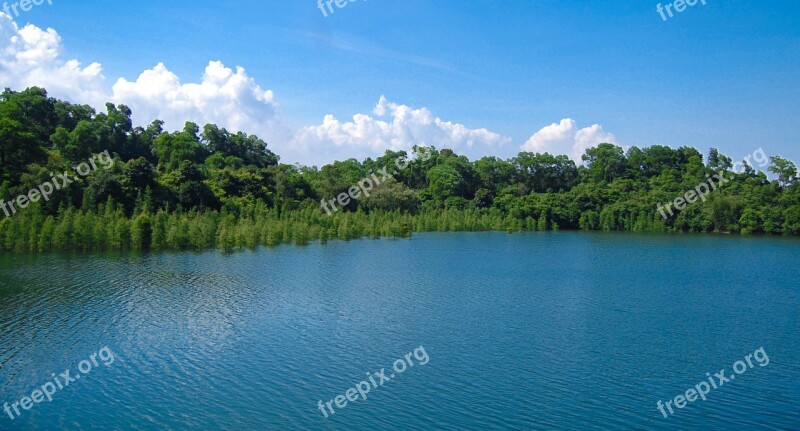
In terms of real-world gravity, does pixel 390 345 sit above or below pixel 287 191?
below

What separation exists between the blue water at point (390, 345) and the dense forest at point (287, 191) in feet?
28.6

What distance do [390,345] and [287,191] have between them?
152 ft

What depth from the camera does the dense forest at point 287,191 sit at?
3784 centimetres

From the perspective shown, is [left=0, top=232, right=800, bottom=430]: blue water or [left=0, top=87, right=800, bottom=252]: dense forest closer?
[left=0, top=232, right=800, bottom=430]: blue water

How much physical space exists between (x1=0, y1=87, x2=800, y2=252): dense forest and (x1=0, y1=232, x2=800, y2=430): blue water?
28.6 ft

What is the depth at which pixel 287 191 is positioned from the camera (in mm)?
60312

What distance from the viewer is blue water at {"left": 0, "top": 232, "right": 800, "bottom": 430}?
11289 millimetres

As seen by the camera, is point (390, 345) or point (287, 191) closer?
point (390, 345)

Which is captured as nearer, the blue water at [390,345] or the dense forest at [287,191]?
the blue water at [390,345]

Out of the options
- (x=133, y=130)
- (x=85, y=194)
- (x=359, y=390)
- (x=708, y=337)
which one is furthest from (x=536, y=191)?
(x=359, y=390)

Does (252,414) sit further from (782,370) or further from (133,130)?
(133,130)

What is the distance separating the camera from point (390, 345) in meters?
15.8

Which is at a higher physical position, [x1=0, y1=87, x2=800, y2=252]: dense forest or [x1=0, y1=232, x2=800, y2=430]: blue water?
[x1=0, y1=87, x2=800, y2=252]: dense forest

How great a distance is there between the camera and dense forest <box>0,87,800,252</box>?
3784 centimetres
